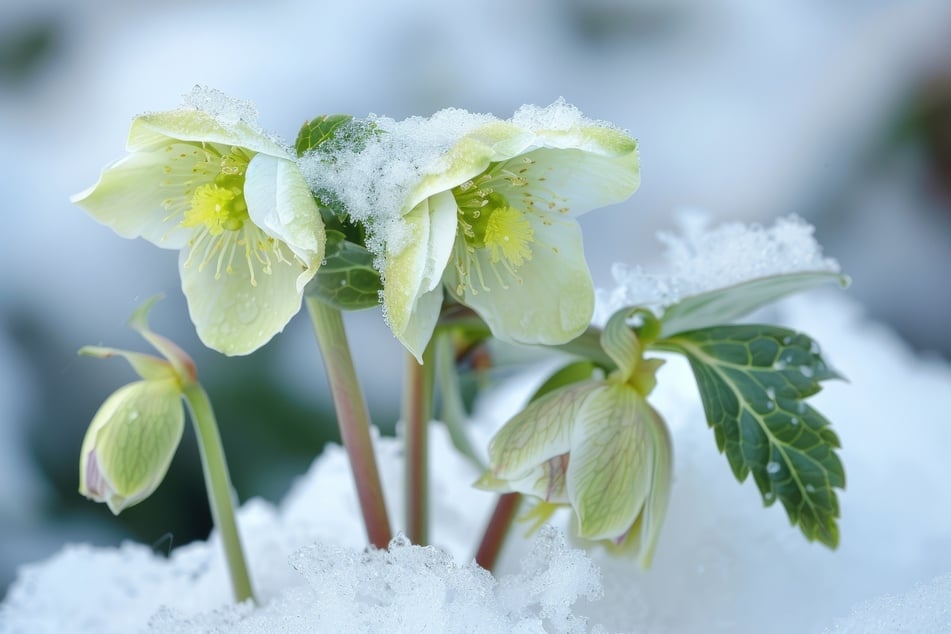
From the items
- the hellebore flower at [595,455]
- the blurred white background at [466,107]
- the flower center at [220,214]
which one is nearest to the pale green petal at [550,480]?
the hellebore flower at [595,455]

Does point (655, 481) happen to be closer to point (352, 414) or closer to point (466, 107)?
point (352, 414)

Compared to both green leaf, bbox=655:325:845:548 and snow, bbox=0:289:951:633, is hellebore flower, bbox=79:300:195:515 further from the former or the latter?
green leaf, bbox=655:325:845:548

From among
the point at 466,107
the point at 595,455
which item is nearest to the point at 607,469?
the point at 595,455

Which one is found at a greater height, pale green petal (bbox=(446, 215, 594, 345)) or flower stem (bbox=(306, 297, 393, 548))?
pale green petal (bbox=(446, 215, 594, 345))

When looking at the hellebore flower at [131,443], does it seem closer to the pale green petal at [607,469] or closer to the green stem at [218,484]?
the green stem at [218,484]

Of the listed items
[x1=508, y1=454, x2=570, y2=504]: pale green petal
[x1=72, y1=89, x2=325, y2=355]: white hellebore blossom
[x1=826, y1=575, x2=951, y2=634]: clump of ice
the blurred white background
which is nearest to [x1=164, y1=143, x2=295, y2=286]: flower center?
[x1=72, y1=89, x2=325, y2=355]: white hellebore blossom

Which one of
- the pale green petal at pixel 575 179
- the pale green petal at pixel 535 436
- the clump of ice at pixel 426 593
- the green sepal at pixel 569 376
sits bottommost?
the clump of ice at pixel 426 593
